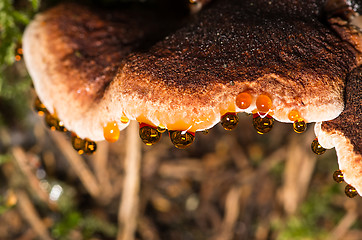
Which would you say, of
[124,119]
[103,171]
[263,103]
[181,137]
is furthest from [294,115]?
[103,171]

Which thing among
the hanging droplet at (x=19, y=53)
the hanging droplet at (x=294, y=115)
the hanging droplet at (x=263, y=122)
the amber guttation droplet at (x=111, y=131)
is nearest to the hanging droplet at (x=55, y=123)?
the amber guttation droplet at (x=111, y=131)

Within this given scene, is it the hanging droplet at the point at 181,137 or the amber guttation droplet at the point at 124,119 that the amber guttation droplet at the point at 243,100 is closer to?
the hanging droplet at the point at 181,137

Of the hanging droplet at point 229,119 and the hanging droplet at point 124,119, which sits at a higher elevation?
the hanging droplet at point 229,119

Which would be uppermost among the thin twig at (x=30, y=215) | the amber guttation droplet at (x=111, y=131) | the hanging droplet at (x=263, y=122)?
the hanging droplet at (x=263, y=122)

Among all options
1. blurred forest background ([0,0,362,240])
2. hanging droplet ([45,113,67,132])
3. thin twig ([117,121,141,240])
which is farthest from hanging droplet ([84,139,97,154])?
blurred forest background ([0,0,362,240])

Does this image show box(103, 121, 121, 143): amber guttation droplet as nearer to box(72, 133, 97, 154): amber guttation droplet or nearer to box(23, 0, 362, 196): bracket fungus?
box(23, 0, 362, 196): bracket fungus

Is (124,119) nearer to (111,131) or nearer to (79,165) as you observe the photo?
(111,131)
